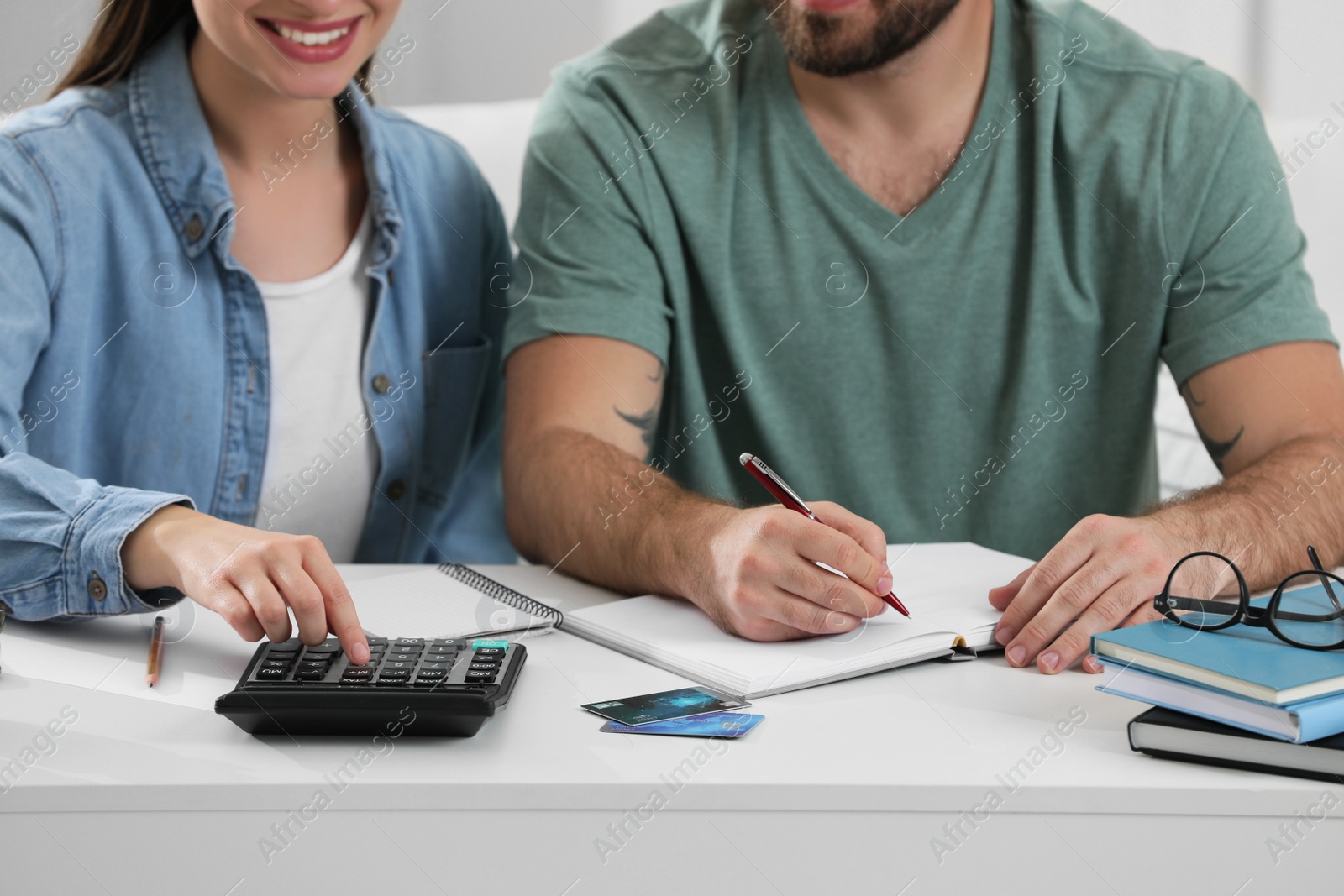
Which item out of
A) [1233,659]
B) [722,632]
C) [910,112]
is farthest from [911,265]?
[1233,659]

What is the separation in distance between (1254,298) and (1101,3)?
4.06 ft

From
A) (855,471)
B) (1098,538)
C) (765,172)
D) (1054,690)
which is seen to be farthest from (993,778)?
(765,172)

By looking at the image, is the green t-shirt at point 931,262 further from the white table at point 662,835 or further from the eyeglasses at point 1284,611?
the white table at point 662,835

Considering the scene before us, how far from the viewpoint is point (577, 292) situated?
48.9 inches

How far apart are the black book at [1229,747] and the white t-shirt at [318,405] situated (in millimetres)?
885

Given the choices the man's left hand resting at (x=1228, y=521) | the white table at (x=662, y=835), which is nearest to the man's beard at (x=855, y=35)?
the man's left hand resting at (x=1228, y=521)

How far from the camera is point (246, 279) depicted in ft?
3.90

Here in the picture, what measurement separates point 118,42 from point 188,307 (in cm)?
30

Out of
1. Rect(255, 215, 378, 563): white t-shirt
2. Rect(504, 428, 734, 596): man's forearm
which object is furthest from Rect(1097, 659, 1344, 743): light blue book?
Rect(255, 215, 378, 563): white t-shirt

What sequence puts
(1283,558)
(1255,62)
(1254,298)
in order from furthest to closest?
(1255,62) < (1254,298) < (1283,558)

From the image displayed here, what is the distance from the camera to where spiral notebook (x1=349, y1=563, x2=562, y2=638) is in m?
0.85

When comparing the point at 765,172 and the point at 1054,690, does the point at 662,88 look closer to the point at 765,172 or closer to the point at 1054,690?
the point at 765,172

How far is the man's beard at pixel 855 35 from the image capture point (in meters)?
1.31

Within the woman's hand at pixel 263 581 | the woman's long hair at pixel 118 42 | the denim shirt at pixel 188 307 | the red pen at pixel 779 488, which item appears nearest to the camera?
the woman's hand at pixel 263 581
